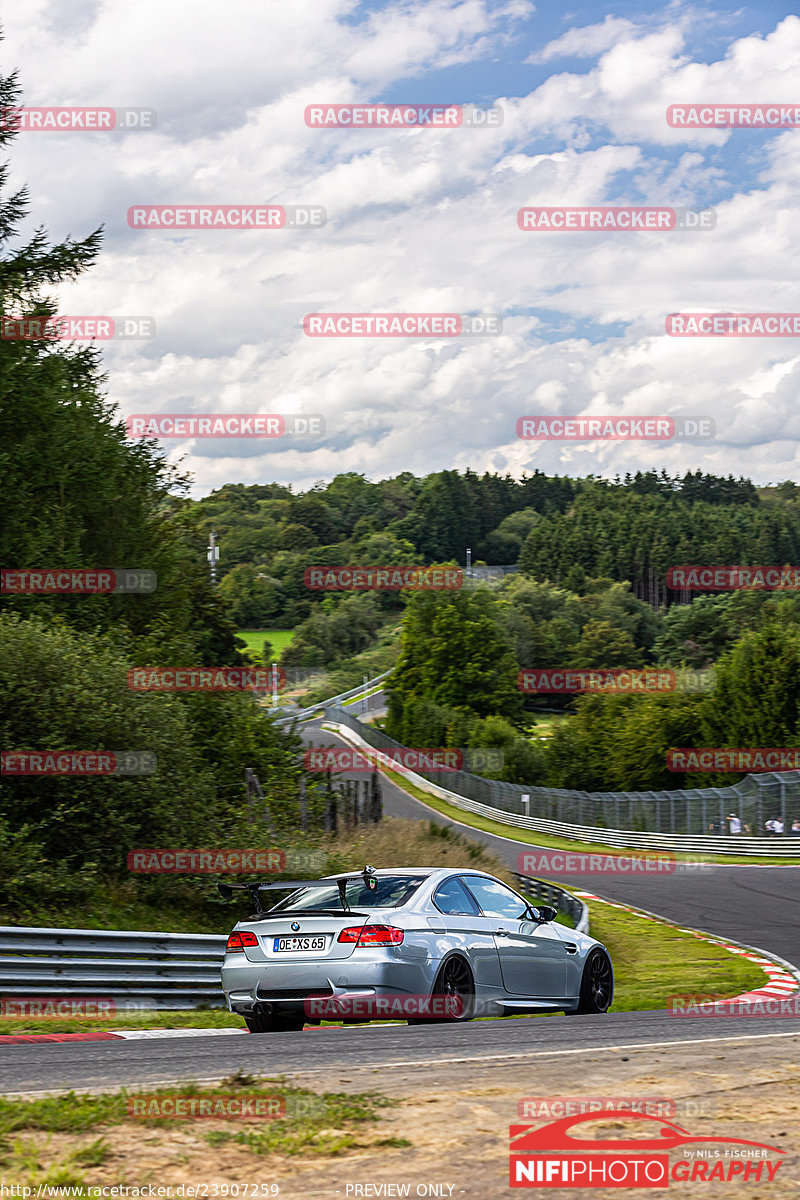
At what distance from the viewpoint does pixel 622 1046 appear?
784 cm

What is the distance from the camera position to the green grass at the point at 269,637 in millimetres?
127500

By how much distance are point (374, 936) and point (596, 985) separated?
124 inches

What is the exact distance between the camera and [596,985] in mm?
11203

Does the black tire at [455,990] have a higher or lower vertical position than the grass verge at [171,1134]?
lower

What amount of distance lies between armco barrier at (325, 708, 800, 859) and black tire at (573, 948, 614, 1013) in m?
28.4

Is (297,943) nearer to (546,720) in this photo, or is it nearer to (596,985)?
(596,985)

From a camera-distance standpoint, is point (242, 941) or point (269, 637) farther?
point (269, 637)

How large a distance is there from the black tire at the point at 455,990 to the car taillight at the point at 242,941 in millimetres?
1373

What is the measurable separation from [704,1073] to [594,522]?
182352 millimetres

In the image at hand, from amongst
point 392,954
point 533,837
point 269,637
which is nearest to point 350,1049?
point 392,954

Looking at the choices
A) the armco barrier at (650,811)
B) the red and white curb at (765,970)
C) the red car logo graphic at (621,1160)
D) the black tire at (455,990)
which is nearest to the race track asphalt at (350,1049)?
the black tire at (455,990)

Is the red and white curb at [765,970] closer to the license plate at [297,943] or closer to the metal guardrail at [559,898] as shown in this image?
the metal guardrail at [559,898]

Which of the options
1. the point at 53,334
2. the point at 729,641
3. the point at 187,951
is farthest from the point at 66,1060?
the point at 729,641

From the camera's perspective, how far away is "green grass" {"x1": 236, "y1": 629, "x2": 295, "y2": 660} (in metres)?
128
